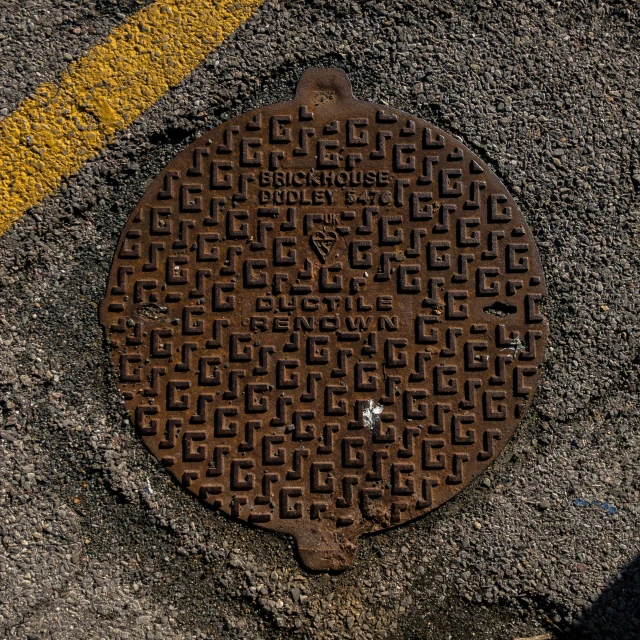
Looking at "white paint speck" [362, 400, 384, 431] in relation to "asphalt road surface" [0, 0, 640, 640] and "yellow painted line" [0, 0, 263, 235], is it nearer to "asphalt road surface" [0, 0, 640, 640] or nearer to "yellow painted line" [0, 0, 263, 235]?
"asphalt road surface" [0, 0, 640, 640]

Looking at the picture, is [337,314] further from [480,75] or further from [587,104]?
[587,104]

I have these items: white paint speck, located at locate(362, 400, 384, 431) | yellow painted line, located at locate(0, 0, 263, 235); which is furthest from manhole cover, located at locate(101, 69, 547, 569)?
yellow painted line, located at locate(0, 0, 263, 235)

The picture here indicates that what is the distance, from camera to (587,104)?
2.55m

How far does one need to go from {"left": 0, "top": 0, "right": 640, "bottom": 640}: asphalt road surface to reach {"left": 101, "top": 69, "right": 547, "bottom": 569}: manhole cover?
0.27 ft

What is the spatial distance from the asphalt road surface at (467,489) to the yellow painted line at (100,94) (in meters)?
0.05

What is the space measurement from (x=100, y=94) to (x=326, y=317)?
119cm

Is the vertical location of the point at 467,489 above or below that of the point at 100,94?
below

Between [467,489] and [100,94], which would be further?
[100,94]

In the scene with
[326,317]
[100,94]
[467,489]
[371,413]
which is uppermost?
[100,94]

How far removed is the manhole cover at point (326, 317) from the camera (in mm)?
2336

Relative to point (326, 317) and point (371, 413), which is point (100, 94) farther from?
point (371, 413)

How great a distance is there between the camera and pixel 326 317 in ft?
7.86

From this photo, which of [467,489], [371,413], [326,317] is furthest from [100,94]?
[467,489]

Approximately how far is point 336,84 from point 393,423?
1261 millimetres
